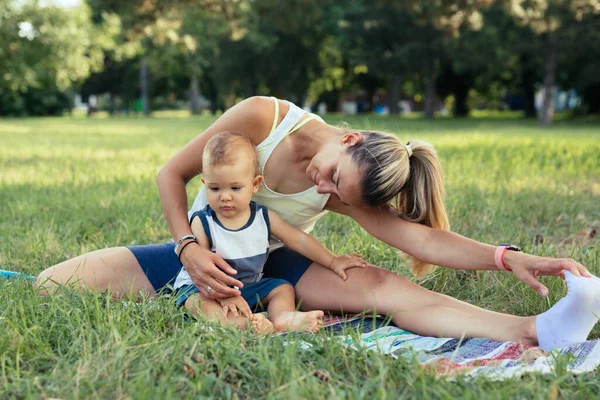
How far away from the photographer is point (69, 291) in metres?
2.78

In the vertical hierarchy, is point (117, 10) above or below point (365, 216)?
above

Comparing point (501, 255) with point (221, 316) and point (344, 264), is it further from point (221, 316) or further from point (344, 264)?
point (221, 316)

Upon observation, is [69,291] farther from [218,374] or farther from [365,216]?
[365,216]

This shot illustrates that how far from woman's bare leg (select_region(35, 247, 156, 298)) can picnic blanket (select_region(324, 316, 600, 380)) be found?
38.3 inches

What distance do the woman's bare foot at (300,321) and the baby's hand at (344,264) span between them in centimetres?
35

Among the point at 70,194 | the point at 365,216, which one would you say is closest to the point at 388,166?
the point at 365,216

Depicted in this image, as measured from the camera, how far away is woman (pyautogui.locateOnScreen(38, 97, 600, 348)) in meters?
2.63

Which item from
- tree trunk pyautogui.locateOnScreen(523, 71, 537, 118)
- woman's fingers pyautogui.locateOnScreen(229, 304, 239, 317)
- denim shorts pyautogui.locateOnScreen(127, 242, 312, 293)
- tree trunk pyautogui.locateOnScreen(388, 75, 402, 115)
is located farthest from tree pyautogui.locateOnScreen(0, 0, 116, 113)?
woman's fingers pyautogui.locateOnScreen(229, 304, 239, 317)

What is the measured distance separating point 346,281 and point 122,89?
49.3 metres

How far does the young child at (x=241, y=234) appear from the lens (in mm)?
2877

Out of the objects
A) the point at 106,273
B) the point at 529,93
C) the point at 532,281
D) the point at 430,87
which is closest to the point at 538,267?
the point at 532,281

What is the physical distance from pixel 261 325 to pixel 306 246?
2.04 feet

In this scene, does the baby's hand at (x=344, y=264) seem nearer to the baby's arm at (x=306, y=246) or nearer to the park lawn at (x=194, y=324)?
the baby's arm at (x=306, y=246)

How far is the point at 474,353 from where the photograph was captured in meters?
2.50
